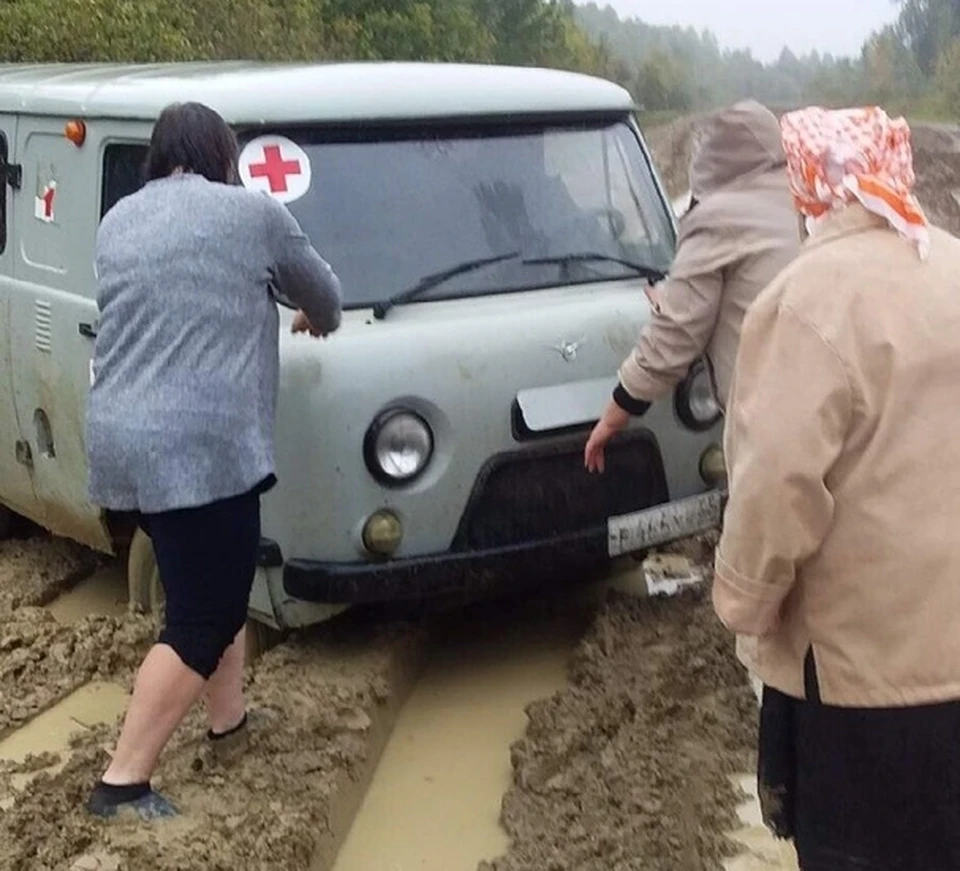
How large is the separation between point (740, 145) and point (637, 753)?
1801 mm

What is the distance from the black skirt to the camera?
267cm

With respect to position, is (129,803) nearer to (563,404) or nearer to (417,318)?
→ (417,318)

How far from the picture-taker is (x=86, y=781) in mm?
4191

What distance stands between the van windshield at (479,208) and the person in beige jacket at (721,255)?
0.72 meters

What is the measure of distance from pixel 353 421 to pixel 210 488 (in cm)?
84

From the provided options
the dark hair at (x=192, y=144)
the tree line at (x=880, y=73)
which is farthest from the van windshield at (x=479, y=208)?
the tree line at (x=880, y=73)

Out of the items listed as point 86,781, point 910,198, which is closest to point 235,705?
point 86,781

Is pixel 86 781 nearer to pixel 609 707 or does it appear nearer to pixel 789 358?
pixel 609 707

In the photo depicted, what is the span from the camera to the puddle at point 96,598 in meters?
6.07

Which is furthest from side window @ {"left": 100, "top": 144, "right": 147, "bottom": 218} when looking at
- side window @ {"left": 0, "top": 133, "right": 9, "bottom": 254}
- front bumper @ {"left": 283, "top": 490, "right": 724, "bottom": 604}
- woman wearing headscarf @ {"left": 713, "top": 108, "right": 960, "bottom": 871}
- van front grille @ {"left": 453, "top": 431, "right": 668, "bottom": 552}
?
woman wearing headscarf @ {"left": 713, "top": 108, "right": 960, "bottom": 871}

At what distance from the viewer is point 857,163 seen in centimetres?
262

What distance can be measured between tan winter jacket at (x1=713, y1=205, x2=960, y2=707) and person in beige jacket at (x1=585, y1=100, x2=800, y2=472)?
1.76 meters

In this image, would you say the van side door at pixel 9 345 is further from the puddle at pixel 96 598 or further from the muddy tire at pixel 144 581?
the muddy tire at pixel 144 581

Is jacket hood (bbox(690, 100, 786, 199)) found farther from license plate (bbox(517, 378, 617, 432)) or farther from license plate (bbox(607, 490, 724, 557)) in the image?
license plate (bbox(607, 490, 724, 557))
